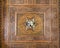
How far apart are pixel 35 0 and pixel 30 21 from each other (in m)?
0.34

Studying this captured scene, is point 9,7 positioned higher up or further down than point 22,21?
higher up

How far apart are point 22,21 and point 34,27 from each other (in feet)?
0.69

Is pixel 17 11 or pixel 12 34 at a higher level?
pixel 17 11

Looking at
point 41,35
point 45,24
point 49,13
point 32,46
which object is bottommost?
point 32,46

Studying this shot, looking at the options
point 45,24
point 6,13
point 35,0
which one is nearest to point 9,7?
point 6,13

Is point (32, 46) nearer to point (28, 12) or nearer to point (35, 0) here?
point (28, 12)

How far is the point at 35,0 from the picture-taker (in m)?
2.28

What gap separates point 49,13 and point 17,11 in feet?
1.65

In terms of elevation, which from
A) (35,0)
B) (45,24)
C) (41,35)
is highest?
(35,0)

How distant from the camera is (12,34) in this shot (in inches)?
88.1

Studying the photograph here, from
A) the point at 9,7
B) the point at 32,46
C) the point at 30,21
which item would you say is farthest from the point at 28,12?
the point at 32,46

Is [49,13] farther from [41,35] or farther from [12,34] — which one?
[12,34]

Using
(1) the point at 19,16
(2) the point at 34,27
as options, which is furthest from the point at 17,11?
(2) the point at 34,27

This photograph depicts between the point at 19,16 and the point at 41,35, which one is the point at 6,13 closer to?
the point at 19,16
